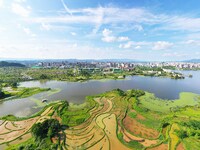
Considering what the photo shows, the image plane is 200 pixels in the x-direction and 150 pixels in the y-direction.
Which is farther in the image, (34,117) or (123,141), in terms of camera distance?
(34,117)

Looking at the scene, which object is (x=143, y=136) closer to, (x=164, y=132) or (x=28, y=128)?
(x=164, y=132)

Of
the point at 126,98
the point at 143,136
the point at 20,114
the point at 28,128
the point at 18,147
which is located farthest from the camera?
the point at 126,98

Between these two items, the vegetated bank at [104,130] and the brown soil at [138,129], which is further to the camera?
the brown soil at [138,129]

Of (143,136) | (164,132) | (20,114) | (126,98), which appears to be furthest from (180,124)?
(20,114)

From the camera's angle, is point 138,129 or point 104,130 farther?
point 138,129

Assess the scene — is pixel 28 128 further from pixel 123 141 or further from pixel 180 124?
pixel 180 124

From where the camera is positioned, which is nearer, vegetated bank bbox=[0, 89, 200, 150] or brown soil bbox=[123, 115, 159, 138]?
vegetated bank bbox=[0, 89, 200, 150]

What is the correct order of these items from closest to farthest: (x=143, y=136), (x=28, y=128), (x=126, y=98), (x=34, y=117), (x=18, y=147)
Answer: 1. (x=18, y=147)
2. (x=143, y=136)
3. (x=28, y=128)
4. (x=34, y=117)
5. (x=126, y=98)
